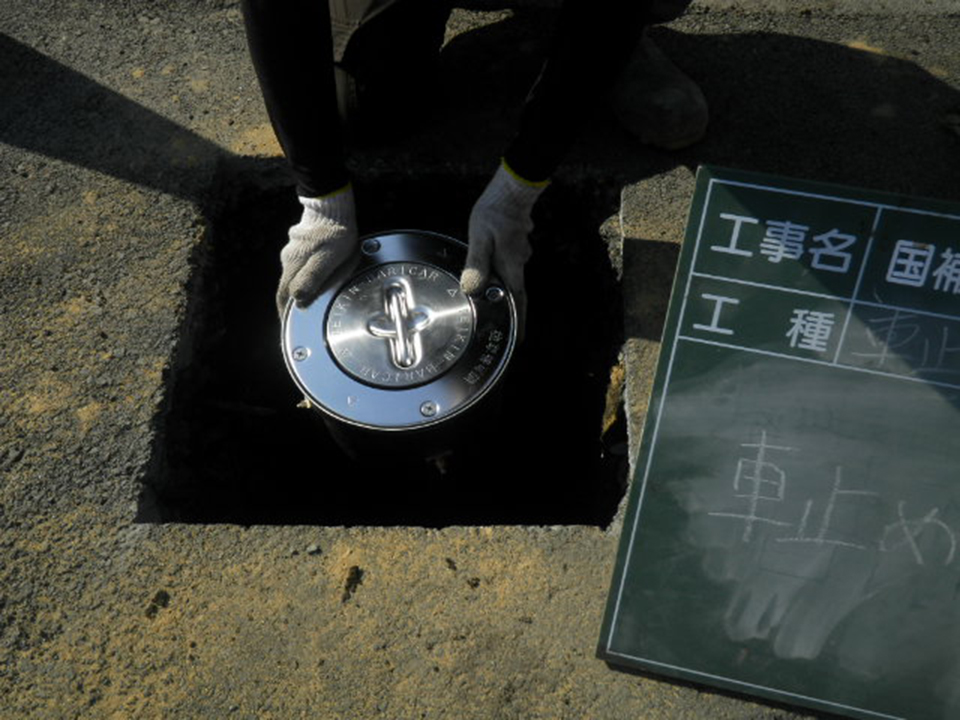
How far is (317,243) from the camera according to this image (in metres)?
1.74

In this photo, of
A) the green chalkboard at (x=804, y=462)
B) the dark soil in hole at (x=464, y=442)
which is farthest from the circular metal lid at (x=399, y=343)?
the green chalkboard at (x=804, y=462)

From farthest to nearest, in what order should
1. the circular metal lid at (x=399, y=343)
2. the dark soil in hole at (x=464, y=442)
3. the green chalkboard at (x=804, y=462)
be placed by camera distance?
the dark soil in hole at (x=464, y=442)
the circular metal lid at (x=399, y=343)
the green chalkboard at (x=804, y=462)

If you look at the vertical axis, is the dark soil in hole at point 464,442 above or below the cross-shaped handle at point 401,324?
below

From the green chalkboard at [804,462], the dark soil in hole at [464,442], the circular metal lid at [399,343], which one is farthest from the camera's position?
the dark soil in hole at [464,442]

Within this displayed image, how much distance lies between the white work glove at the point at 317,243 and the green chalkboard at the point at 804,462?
762 mm

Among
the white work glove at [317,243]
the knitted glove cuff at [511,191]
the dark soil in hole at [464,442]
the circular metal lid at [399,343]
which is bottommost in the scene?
the dark soil in hole at [464,442]

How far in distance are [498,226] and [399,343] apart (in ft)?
0.97

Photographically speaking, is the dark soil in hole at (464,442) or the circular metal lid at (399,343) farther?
the dark soil in hole at (464,442)

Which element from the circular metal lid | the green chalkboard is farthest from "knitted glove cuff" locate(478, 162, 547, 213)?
the green chalkboard

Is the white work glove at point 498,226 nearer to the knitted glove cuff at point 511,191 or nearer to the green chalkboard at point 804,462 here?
the knitted glove cuff at point 511,191

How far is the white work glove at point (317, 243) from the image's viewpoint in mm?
1739

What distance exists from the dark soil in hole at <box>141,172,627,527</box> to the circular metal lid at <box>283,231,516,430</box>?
0.76 ft

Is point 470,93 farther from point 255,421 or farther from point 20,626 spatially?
point 20,626

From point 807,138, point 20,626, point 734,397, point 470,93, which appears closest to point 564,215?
point 470,93
